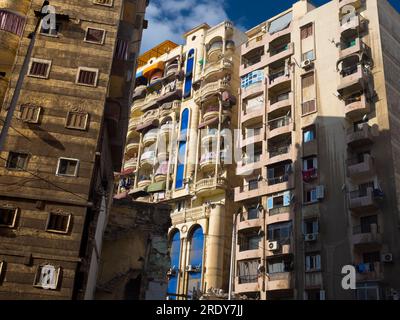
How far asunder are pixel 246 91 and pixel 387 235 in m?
22.2

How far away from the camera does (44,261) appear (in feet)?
73.6

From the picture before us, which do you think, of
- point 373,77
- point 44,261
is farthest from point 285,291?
point 44,261

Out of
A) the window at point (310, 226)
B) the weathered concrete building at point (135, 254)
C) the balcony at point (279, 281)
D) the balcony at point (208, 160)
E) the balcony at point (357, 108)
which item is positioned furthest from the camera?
the balcony at point (208, 160)

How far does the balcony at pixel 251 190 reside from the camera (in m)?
43.1

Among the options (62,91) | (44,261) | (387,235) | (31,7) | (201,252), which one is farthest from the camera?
(201,252)

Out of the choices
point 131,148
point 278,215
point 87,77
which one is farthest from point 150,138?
point 87,77

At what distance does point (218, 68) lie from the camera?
5453cm

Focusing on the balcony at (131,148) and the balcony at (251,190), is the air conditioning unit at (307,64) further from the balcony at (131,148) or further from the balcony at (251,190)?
the balcony at (131,148)

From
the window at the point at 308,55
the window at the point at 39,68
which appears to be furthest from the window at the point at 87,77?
the window at the point at 308,55

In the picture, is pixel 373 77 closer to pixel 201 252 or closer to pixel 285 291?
pixel 285 291

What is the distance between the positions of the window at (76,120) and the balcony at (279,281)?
2163cm

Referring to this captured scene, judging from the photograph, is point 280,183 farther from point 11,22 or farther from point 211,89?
point 11,22

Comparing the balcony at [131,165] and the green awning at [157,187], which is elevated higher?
the balcony at [131,165]

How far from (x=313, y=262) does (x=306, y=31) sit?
2297 cm
